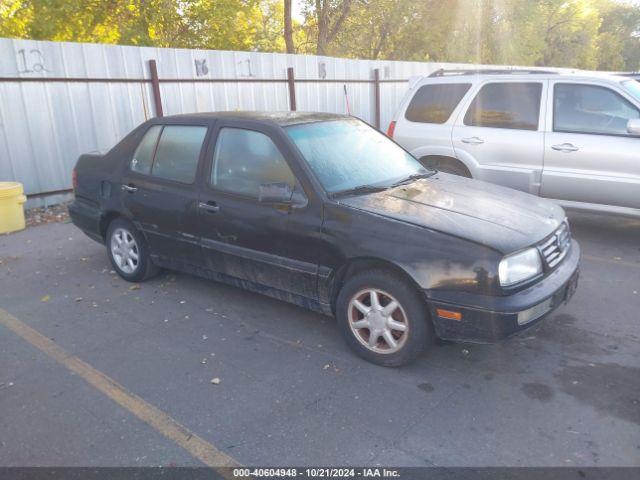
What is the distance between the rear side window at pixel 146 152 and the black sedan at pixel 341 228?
14 mm

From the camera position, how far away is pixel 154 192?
4.69 meters

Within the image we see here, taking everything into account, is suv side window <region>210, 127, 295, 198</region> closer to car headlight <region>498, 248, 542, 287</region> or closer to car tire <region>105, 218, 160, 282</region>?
car tire <region>105, 218, 160, 282</region>

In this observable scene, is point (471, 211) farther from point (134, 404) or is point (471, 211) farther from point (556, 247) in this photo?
point (134, 404)

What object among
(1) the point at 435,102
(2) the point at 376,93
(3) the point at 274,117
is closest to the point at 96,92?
(1) the point at 435,102

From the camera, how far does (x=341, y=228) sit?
3520 millimetres

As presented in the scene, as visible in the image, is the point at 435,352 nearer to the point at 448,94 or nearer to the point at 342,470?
the point at 342,470

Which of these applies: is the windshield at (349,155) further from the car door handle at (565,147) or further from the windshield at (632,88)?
the windshield at (632,88)

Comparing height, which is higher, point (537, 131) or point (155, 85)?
point (155, 85)

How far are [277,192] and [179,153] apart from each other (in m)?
1.34

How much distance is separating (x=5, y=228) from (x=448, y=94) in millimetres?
6222

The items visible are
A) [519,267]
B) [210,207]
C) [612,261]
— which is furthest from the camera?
[612,261]

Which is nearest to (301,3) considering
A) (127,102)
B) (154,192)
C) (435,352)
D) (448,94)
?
(127,102)

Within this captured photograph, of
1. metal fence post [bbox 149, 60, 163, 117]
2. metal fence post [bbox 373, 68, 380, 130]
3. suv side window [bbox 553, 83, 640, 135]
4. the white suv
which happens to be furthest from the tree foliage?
suv side window [bbox 553, 83, 640, 135]

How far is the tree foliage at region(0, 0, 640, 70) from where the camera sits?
1702 centimetres
